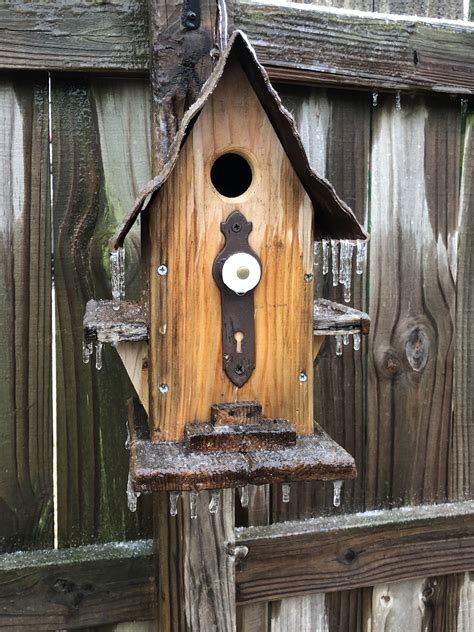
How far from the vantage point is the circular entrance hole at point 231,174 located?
117 cm

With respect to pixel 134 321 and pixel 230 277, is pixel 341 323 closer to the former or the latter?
pixel 230 277

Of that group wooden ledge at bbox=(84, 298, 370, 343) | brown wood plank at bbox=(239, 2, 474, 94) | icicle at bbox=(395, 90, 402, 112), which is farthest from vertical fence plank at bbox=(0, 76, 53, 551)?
icicle at bbox=(395, 90, 402, 112)

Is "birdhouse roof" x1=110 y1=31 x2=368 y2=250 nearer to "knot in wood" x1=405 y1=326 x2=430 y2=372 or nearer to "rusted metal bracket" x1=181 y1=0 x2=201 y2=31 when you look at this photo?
"rusted metal bracket" x1=181 y1=0 x2=201 y2=31

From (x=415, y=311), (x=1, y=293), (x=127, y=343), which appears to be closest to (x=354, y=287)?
(x=415, y=311)

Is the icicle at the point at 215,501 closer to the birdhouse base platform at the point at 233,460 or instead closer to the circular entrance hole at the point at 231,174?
the birdhouse base platform at the point at 233,460

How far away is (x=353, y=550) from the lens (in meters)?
1.66

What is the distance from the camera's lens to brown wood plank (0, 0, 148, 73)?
1302mm

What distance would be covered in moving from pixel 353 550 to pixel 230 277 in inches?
37.8

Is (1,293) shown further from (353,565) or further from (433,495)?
(433,495)

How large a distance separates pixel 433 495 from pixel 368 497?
20cm

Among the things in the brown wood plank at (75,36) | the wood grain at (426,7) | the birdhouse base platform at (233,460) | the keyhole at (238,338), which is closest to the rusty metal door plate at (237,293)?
the keyhole at (238,338)

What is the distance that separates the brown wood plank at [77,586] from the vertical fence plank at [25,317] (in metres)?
0.07

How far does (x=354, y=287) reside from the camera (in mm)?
1580

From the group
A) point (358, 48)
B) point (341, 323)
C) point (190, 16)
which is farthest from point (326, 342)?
point (190, 16)
